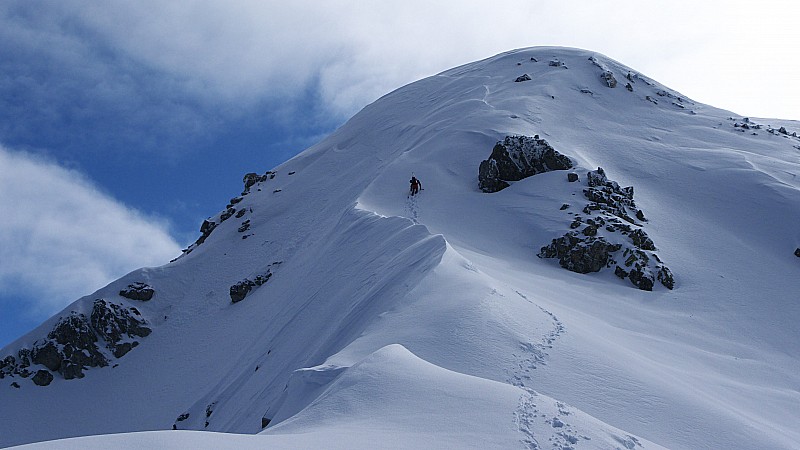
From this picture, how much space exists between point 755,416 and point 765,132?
116ft

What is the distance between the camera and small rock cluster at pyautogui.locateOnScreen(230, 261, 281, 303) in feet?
102

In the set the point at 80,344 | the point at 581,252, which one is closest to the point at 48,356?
the point at 80,344

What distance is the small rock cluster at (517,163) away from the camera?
90.8 ft

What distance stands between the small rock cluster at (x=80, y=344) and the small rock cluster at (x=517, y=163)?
21709mm

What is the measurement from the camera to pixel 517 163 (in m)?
27.9

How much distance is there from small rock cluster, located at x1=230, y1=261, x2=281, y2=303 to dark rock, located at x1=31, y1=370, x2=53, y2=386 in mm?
10689

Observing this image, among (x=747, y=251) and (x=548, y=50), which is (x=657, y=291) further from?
(x=548, y=50)

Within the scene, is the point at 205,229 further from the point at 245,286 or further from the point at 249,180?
the point at 245,286

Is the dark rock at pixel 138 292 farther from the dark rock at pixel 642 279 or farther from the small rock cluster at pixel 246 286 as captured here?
the dark rock at pixel 642 279

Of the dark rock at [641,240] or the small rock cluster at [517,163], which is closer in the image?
the dark rock at [641,240]

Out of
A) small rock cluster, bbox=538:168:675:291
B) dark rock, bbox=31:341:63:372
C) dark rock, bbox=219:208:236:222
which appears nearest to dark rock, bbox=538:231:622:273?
small rock cluster, bbox=538:168:675:291

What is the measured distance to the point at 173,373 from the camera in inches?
1102

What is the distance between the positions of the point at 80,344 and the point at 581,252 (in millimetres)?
27697

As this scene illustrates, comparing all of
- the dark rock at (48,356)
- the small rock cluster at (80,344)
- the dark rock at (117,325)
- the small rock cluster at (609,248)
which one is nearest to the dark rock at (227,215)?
the dark rock at (117,325)
